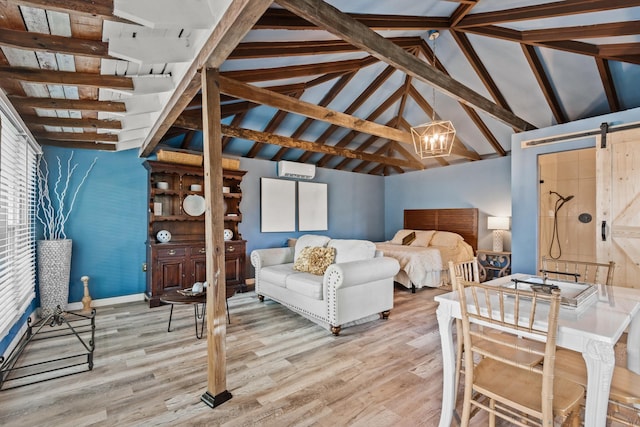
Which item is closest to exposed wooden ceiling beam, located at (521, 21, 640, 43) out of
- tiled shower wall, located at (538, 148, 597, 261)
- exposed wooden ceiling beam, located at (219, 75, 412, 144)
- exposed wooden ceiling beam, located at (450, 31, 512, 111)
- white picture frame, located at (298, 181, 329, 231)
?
exposed wooden ceiling beam, located at (450, 31, 512, 111)

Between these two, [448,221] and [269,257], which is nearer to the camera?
[269,257]

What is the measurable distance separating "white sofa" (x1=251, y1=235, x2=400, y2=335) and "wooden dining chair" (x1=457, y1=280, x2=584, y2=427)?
1.68 m

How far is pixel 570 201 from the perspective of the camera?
15.1 ft

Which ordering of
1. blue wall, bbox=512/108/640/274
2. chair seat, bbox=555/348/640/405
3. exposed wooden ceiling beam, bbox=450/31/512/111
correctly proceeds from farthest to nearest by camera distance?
blue wall, bbox=512/108/640/274 → exposed wooden ceiling beam, bbox=450/31/512/111 → chair seat, bbox=555/348/640/405

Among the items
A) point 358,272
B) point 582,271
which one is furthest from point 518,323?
point 582,271

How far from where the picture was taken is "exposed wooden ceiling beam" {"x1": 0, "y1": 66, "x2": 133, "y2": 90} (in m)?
2.26

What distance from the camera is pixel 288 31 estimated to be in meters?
2.99

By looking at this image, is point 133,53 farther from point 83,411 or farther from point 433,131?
point 433,131

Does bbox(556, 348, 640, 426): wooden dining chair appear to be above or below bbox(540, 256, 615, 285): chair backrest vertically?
below

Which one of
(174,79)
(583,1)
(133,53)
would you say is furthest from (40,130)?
(583,1)

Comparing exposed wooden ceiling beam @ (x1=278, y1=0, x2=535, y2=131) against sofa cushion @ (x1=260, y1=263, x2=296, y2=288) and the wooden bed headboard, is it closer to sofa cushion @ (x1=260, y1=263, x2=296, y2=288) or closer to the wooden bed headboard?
sofa cushion @ (x1=260, y1=263, x2=296, y2=288)

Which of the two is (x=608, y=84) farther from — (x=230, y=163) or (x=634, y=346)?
(x=230, y=163)

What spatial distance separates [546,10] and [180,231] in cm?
545

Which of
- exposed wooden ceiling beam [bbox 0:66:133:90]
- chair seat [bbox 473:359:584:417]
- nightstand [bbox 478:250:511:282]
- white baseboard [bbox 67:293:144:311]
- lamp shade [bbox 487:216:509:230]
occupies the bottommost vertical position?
white baseboard [bbox 67:293:144:311]
